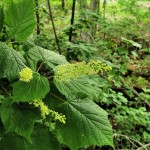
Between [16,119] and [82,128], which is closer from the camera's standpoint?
[16,119]

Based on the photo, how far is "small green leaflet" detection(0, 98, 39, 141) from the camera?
1.00m

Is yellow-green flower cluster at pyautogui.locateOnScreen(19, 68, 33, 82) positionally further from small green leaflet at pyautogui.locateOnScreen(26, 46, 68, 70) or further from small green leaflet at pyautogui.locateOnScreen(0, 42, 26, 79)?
Result: small green leaflet at pyautogui.locateOnScreen(26, 46, 68, 70)

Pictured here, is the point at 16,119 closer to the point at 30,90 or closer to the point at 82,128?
the point at 30,90

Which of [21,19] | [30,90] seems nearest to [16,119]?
[30,90]

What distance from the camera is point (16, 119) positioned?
1.01m

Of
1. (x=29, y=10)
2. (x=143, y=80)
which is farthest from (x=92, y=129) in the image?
(x=143, y=80)

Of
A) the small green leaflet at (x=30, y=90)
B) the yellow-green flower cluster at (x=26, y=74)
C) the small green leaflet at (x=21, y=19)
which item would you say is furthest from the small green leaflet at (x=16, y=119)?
the small green leaflet at (x=21, y=19)

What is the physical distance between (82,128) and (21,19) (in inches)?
20.3

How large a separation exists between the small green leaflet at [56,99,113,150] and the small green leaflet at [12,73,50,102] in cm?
18

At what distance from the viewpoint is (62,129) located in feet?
3.67

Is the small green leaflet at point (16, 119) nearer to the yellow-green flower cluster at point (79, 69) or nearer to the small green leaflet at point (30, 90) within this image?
the small green leaflet at point (30, 90)

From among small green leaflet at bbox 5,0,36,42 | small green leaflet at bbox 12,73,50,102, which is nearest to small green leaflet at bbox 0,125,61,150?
small green leaflet at bbox 12,73,50,102

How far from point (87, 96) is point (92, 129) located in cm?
16

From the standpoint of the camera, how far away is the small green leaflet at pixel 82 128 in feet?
3.64
